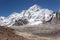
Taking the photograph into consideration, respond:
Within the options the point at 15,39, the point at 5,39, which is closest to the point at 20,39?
the point at 15,39

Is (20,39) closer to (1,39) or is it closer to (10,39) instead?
(10,39)

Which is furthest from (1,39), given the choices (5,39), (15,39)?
(15,39)

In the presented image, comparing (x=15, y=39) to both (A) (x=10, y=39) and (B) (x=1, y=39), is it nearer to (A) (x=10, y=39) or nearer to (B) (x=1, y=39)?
(A) (x=10, y=39)

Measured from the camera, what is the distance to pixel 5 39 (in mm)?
53031

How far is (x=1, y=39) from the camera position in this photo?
52.0 meters

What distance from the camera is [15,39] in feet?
188

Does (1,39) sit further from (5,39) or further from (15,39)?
(15,39)

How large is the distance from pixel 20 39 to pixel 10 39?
4070mm

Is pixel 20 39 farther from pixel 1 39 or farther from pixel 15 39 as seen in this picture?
pixel 1 39

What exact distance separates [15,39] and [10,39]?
2.38 meters

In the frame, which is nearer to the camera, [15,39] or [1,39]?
[1,39]

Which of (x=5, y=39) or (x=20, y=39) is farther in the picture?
(x=20, y=39)

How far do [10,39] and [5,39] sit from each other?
2545 mm

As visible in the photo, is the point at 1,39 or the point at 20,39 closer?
Answer: the point at 1,39
